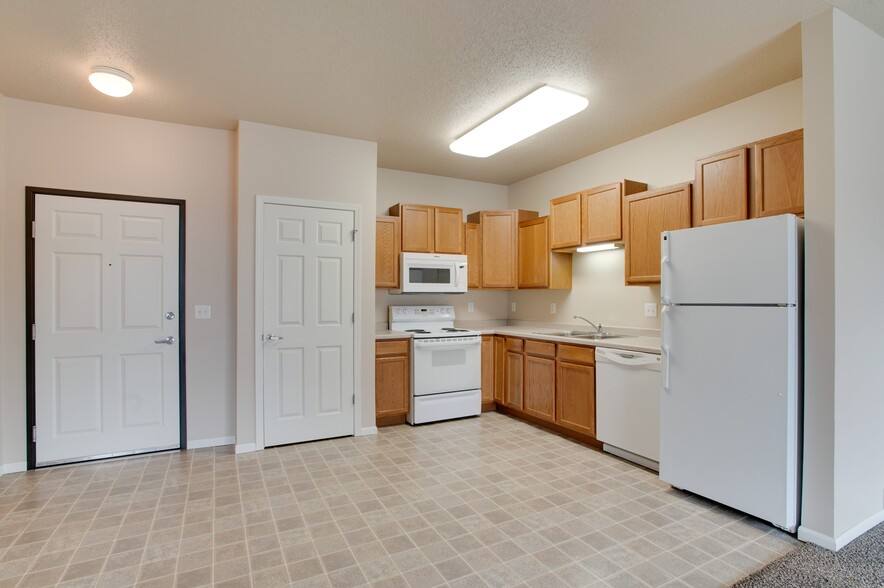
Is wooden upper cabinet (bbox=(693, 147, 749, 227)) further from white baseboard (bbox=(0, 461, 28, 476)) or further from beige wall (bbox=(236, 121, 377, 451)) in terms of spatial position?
white baseboard (bbox=(0, 461, 28, 476))

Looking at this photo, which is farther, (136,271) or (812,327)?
(136,271)

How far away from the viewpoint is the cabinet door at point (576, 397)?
3.62 meters

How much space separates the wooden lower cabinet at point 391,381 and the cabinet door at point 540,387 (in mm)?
1199

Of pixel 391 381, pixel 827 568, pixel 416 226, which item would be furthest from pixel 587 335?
pixel 827 568

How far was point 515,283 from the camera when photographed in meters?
5.05

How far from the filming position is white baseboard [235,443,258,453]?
3.54 m

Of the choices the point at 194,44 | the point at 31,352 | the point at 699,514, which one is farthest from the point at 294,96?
the point at 699,514

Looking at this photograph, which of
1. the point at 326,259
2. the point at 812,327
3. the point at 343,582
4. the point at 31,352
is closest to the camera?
the point at 343,582

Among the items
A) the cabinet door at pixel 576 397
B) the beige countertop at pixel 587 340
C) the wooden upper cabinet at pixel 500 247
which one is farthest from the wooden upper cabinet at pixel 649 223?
the wooden upper cabinet at pixel 500 247

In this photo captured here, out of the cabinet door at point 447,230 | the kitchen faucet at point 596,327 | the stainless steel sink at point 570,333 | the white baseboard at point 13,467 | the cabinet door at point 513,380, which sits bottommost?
the white baseboard at point 13,467

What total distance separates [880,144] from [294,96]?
3646 millimetres

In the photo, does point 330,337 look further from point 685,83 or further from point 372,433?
point 685,83

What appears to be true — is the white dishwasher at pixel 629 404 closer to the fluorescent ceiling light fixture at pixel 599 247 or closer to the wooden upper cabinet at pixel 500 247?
the fluorescent ceiling light fixture at pixel 599 247

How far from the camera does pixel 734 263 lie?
97.2 inches
